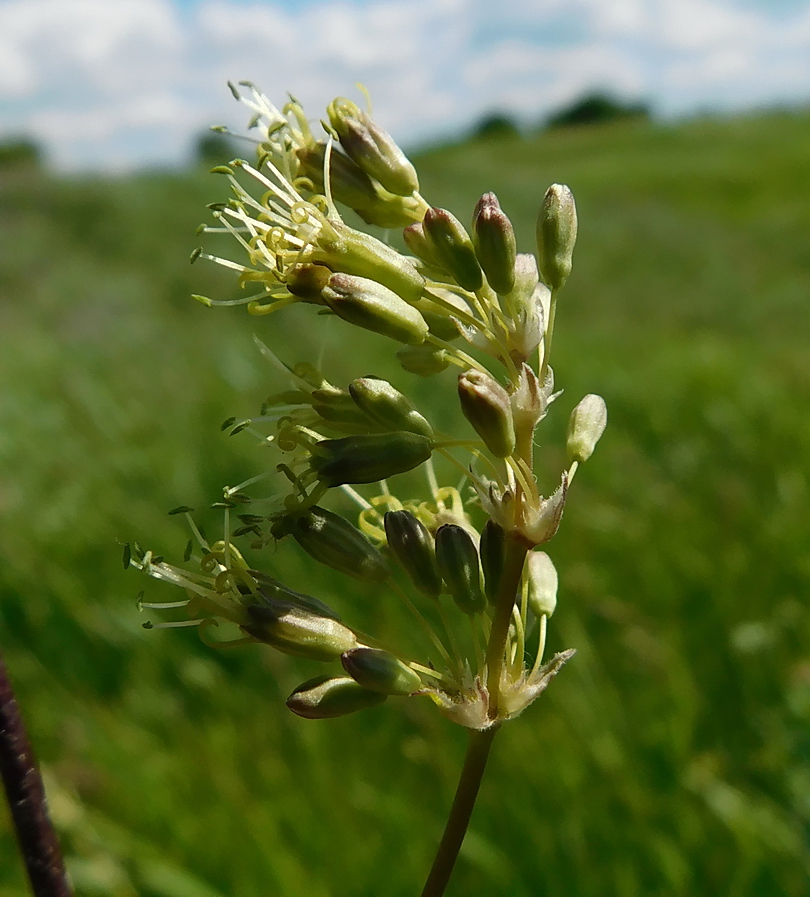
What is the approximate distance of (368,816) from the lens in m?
2.97

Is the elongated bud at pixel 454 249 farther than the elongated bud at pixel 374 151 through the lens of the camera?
No

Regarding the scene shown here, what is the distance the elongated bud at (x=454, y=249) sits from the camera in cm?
111

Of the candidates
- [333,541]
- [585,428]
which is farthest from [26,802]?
[585,428]

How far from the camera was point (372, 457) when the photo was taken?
3.71 ft

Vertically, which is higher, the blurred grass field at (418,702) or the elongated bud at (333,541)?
the elongated bud at (333,541)

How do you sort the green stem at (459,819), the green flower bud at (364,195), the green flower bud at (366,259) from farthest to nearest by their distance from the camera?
the green flower bud at (364,195), the green flower bud at (366,259), the green stem at (459,819)

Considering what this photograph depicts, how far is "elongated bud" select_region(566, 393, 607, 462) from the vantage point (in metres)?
1.23

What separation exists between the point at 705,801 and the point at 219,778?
1.67 meters

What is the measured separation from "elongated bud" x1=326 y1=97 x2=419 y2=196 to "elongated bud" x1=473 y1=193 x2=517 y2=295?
167 millimetres

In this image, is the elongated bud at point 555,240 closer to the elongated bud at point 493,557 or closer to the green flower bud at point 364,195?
the green flower bud at point 364,195

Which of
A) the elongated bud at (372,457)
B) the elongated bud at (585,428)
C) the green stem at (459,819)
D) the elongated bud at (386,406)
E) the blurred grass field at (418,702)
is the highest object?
the elongated bud at (386,406)

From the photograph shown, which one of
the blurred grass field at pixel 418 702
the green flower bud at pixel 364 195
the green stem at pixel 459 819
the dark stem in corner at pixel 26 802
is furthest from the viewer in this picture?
the blurred grass field at pixel 418 702

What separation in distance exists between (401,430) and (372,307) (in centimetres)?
17

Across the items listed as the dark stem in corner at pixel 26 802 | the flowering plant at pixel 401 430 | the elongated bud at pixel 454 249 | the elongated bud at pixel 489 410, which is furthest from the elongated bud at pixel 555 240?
the dark stem in corner at pixel 26 802
